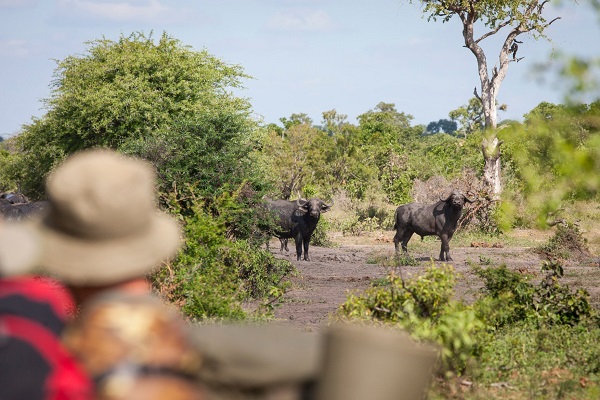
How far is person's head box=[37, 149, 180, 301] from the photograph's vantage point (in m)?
2.12

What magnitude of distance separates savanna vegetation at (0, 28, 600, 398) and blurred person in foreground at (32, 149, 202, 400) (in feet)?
13.2

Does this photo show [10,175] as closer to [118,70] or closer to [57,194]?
[118,70]

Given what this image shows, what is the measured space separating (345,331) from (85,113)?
2838 cm

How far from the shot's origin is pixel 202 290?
9883mm

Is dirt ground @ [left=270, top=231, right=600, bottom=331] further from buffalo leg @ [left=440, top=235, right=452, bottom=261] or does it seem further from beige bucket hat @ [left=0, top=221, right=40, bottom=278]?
beige bucket hat @ [left=0, top=221, right=40, bottom=278]

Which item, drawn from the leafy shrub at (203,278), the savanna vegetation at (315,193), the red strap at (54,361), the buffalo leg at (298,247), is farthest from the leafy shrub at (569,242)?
the red strap at (54,361)

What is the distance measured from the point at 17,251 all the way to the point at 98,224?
0.69 ft

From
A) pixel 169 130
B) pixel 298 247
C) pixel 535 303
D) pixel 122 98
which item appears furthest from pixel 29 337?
pixel 122 98

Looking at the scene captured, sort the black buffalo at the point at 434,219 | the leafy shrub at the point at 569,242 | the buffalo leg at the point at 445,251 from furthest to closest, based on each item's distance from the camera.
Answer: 1. the black buffalo at the point at 434,219
2. the leafy shrub at the point at 569,242
3. the buffalo leg at the point at 445,251

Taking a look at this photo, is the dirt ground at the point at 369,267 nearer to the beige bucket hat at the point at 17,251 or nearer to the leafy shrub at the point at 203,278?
the leafy shrub at the point at 203,278

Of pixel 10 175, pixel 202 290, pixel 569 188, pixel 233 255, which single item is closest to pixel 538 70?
pixel 569 188

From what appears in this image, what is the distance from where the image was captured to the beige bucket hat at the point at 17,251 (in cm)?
216

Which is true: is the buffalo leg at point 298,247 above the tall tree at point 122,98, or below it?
below

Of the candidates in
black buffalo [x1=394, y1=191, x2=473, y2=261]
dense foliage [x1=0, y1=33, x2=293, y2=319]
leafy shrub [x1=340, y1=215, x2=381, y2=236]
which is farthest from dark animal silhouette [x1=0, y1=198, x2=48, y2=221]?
leafy shrub [x1=340, y1=215, x2=381, y2=236]
